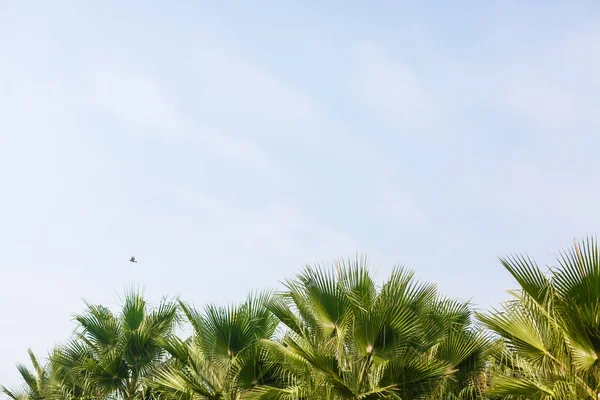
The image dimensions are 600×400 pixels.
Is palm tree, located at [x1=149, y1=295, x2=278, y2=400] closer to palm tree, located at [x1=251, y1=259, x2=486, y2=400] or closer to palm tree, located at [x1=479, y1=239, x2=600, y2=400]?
palm tree, located at [x1=251, y1=259, x2=486, y2=400]

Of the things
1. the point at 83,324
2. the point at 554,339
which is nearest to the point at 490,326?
the point at 554,339

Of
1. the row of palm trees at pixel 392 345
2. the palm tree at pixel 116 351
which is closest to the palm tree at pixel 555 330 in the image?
Result: the row of palm trees at pixel 392 345

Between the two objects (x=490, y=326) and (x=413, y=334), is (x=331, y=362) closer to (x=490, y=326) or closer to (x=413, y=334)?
(x=413, y=334)

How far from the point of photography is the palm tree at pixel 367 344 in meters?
9.86

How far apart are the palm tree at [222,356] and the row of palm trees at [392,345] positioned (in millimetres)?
18

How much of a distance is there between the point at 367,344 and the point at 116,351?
22.5ft

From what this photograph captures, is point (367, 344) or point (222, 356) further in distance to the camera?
point (222, 356)

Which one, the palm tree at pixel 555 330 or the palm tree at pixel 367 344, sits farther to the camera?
the palm tree at pixel 367 344

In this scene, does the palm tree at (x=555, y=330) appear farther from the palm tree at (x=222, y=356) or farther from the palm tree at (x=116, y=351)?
the palm tree at (x=116, y=351)

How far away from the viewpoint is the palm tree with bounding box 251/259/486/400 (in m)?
9.86

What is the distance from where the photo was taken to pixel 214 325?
12125 millimetres

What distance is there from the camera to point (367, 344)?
33.1ft

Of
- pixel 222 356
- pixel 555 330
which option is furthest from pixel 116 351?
pixel 555 330

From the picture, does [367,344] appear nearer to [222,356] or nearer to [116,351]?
[222,356]
